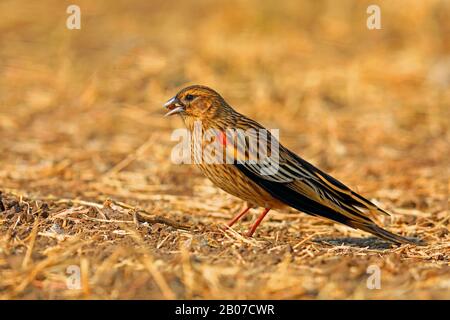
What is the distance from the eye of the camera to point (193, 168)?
933cm

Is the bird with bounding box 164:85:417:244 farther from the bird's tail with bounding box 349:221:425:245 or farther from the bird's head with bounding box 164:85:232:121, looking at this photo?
the bird's head with bounding box 164:85:232:121

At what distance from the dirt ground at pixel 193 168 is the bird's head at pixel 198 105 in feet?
2.90

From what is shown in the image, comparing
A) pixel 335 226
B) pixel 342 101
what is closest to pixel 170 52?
pixel 342 101

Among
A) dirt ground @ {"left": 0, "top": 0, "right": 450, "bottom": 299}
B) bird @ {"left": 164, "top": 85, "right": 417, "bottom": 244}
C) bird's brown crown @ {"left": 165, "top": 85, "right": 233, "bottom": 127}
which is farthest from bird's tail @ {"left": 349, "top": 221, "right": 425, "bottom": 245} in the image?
bird's brown crown @ {"left": 165, "top": 85, "right": 233, "bottom": 127}

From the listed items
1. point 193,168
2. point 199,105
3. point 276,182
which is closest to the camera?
point 276,182

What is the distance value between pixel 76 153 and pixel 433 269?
512cm

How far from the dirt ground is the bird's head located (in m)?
0.88

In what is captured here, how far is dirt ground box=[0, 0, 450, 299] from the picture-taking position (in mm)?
5371

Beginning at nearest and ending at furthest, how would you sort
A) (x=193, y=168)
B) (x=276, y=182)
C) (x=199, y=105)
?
(x=276, y=182), (x=199, y=105), (x=193, y=168)

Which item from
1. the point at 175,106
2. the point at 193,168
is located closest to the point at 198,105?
the point at 175,106

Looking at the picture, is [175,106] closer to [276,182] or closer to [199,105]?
[199,105]

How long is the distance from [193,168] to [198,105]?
2.53m

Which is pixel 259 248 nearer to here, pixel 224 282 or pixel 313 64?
pixel 224 282

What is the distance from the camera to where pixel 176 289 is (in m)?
5.12
